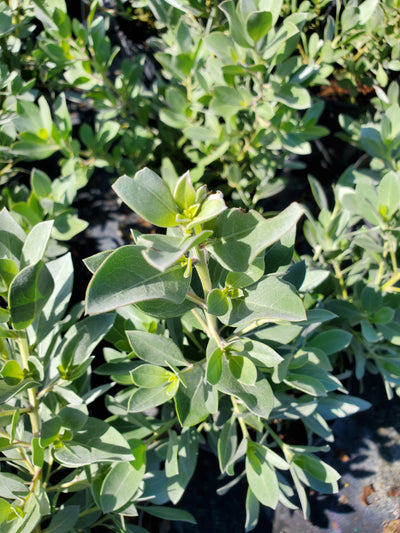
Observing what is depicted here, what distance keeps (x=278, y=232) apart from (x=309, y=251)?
1264mm

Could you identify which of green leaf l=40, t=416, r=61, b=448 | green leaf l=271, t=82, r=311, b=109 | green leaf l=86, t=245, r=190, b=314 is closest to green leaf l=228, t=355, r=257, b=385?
green leaf l=86, t=245, r=190, b=314

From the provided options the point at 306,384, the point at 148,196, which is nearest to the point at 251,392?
the point at 306,384

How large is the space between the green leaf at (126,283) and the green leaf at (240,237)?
0.25 feet

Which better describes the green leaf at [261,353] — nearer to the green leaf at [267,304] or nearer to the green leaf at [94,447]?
the green leaf at [267,304]

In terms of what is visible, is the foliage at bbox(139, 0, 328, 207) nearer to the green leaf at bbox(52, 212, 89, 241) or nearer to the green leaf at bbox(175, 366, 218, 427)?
the green leaf at bbox(52, 212, 89, 241)

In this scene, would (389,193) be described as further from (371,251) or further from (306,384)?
(306,384)

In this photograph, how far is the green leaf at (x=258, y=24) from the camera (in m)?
0.93

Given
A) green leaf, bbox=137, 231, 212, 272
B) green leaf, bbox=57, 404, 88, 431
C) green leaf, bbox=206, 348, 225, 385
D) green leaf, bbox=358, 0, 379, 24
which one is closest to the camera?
green leaf, bbox=137, 231, 212, 272

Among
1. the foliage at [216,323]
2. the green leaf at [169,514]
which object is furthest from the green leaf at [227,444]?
the green leaf at [169,514]

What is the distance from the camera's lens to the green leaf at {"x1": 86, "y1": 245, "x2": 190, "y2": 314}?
1.65ft

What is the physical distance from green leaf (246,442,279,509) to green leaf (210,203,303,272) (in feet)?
1.72

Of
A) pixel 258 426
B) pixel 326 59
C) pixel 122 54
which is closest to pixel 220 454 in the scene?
pixel 258 426

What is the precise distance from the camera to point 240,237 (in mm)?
562

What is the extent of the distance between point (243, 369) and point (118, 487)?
34cm
